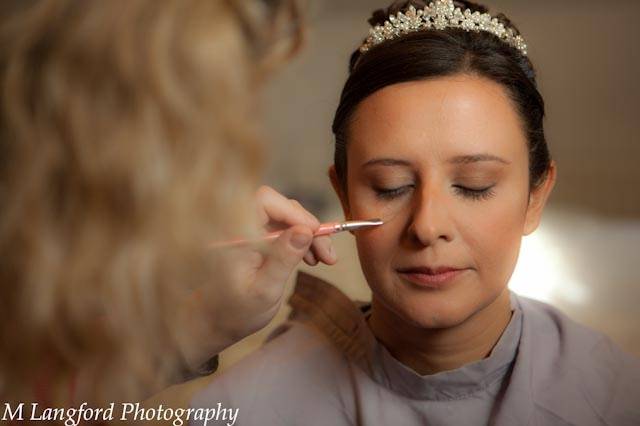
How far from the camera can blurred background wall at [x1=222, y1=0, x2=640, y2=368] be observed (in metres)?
1.32

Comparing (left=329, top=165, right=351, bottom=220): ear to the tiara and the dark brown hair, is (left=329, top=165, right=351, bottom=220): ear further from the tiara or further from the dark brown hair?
the tiara

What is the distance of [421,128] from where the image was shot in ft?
2.38

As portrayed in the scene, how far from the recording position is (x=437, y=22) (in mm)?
803

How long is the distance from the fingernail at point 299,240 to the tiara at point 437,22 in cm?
28

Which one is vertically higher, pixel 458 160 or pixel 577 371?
pixel 458 160

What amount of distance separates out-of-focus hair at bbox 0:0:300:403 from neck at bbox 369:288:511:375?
0.46 metres

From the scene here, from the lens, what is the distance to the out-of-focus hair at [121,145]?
1.24ft

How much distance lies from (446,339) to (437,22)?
36 centimetres

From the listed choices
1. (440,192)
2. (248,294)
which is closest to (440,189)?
(440,192)

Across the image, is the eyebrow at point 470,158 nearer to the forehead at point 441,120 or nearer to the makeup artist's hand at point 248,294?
the forehead at point 441,120

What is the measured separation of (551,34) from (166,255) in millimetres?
1413

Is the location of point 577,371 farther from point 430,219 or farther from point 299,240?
point 299,240

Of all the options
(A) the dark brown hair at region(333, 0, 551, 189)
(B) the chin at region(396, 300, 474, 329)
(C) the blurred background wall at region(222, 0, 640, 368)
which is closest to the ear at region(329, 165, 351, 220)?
(A) the dark brown hair at region(333, 0, 551, 189)

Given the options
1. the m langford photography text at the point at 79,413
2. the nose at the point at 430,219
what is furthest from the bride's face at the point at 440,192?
A: the m langford photography text at the point at 79,413
